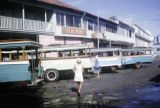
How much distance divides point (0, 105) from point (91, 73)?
41.3 ft

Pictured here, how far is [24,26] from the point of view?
20516 mm

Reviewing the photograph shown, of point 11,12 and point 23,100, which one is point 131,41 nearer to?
point 11,12

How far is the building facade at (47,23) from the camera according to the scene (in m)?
20.2

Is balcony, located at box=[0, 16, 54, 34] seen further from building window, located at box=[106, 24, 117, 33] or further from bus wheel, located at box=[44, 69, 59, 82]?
building window, located at box=[106, 24, 117, 33]

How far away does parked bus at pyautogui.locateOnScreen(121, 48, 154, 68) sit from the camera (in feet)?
72.9

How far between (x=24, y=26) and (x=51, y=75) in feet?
22.4

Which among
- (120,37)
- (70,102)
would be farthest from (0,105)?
(120,37)

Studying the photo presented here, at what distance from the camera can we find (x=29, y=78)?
11227mm

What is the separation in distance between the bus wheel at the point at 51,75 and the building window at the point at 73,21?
40.3 feet

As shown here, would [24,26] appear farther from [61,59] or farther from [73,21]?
[73,21]

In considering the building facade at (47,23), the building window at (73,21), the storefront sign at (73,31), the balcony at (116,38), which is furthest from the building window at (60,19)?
the balcony at (116,38)

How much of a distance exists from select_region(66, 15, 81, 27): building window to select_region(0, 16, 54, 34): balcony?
4.04 meters

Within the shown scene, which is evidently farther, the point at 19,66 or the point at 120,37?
the point at 120,37

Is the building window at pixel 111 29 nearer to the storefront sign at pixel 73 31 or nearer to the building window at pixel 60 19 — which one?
the storefront sign at pixel 73 31
